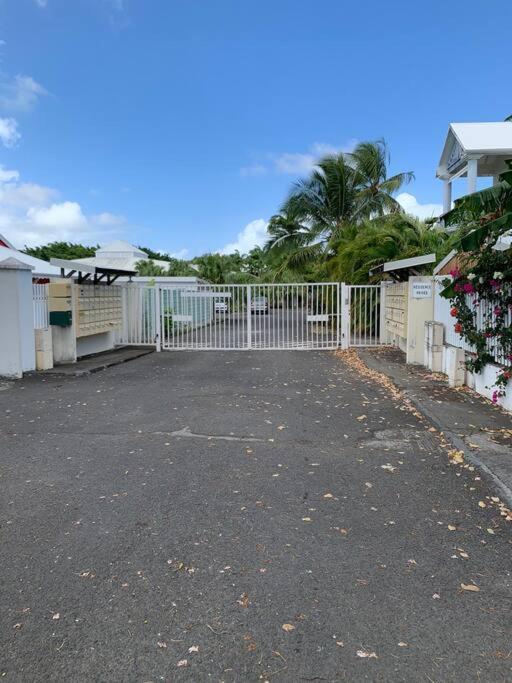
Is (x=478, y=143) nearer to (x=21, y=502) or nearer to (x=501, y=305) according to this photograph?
(x=501, y=305)

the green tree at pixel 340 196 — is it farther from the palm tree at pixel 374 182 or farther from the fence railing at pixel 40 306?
the fence railing at pixel 40 306

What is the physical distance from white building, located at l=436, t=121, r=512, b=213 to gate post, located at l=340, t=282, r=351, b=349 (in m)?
4.47

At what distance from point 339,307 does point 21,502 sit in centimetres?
1273

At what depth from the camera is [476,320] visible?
8398 millimetres

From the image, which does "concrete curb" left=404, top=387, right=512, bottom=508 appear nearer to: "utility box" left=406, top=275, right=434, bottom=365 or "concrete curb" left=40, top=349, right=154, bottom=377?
"utility box" left=406, top=275, right=434, bottom=365

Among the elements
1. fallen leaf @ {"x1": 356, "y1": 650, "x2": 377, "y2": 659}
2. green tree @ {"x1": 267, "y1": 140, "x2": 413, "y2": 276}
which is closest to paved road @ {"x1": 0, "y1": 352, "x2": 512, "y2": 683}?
fallen leaf @ {"x1": 356, "y1": 650, "x2": 377, "y2": 659}

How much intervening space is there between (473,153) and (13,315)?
13.1 m

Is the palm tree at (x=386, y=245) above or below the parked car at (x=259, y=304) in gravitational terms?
above

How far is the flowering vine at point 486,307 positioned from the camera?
281 inches

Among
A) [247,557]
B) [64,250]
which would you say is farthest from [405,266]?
[64,250]

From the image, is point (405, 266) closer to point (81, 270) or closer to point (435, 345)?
point (435, 345)

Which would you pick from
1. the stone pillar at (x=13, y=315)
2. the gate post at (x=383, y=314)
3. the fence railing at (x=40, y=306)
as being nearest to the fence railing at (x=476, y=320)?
the gate post at (x=383, y=314)

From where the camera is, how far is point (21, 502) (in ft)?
13.9

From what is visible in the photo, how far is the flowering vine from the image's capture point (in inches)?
281
